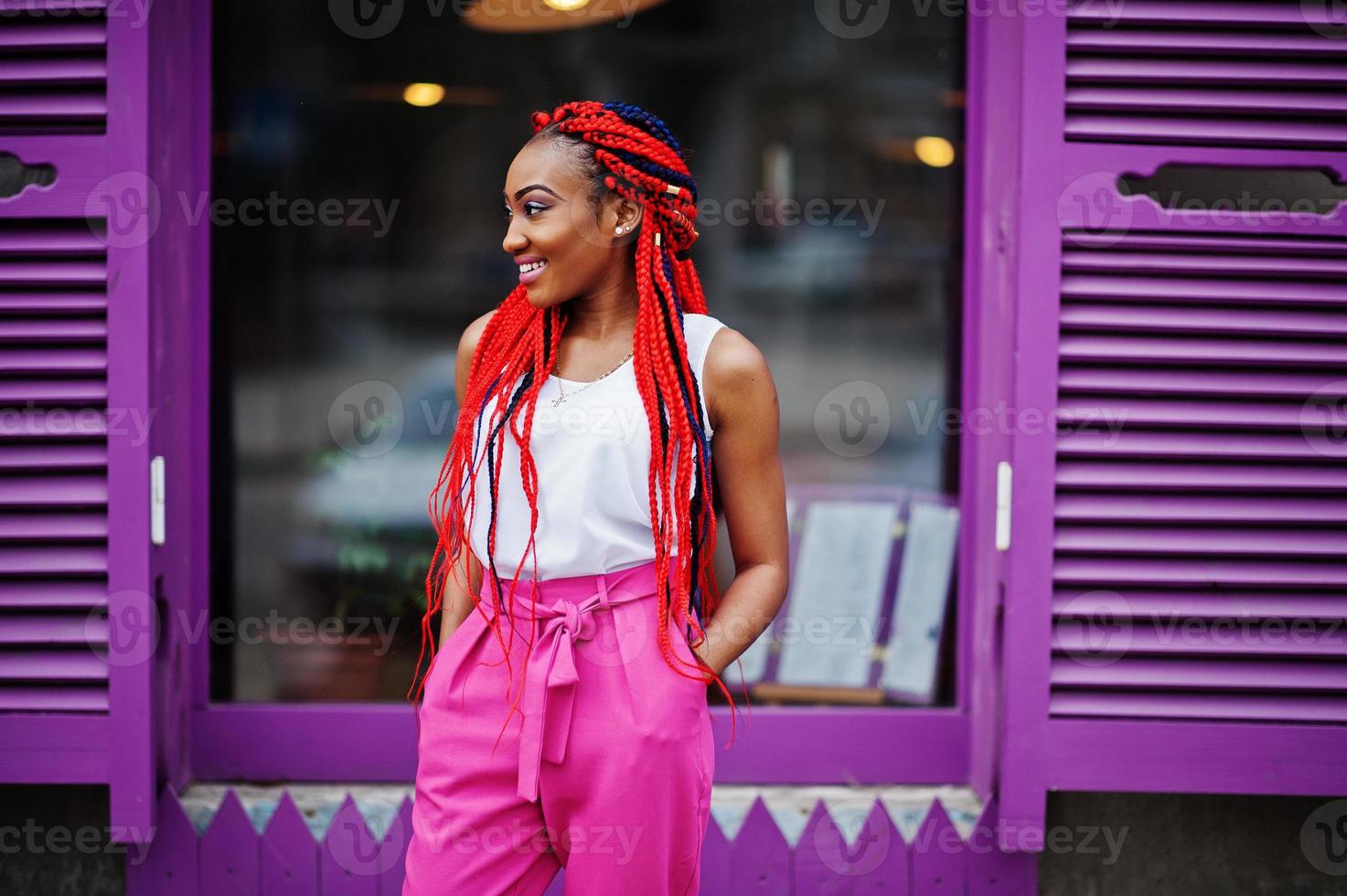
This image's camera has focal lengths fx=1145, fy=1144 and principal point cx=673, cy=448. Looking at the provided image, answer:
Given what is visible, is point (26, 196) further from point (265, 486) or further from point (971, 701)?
point (971, 701)

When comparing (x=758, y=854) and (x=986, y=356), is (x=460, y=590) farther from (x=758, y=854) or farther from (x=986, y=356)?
(x=986, y=356)

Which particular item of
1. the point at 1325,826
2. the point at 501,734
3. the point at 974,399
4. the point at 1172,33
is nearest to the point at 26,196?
the point at 501,734

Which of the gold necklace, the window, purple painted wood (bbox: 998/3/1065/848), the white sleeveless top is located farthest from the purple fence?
the gold necklace

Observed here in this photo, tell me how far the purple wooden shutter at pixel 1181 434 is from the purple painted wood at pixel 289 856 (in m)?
1.72

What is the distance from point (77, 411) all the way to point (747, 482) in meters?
1.74

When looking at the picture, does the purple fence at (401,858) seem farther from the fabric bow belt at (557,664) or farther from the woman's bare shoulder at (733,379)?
the woman's bare shoulder at (733,379)

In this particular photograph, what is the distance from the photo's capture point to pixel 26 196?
106 inches

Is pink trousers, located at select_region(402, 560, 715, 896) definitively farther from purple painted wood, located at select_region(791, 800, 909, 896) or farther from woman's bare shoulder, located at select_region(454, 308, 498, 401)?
purple painted wood, located at select_region(791, 800, 909, 896)

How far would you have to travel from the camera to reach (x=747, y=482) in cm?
198

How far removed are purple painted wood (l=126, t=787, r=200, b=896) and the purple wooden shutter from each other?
2.02 metres

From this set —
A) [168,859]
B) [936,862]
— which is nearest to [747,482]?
[936,862]

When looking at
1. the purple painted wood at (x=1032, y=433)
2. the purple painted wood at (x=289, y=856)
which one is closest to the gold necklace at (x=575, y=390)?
the purple painted wood at (x=1032, y=433)

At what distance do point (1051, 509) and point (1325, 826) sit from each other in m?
1.14

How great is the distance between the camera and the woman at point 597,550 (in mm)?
1816
